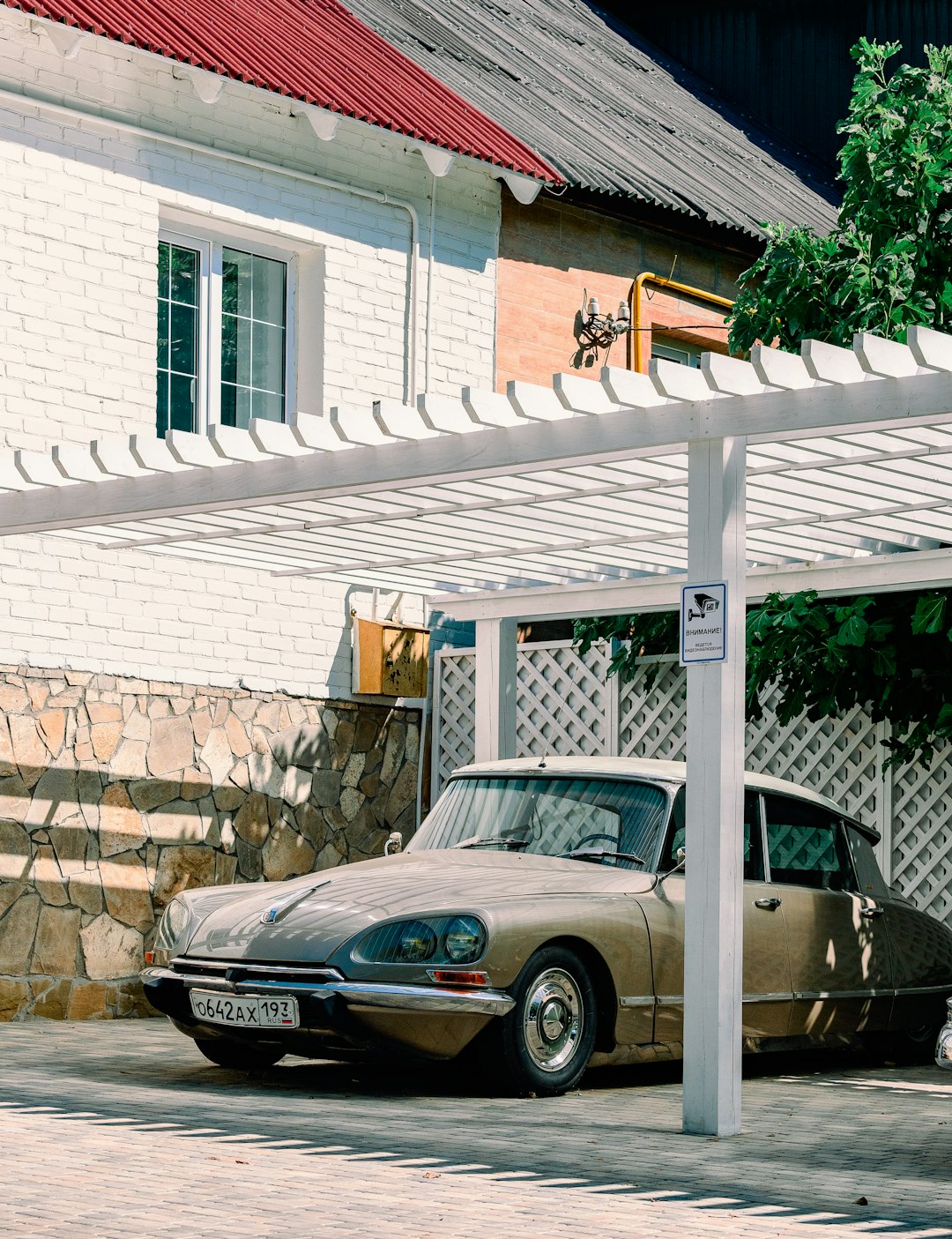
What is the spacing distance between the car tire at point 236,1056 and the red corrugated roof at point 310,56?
5.89m

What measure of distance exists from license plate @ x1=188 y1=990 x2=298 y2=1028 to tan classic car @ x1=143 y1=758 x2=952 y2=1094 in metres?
0.01

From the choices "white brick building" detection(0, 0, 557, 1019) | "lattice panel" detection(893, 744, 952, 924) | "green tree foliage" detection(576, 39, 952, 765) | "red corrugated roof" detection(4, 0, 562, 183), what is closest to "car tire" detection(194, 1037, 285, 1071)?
"white brick building" detection(0, 0, 557, 1019)

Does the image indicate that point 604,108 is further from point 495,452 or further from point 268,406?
point 495,452

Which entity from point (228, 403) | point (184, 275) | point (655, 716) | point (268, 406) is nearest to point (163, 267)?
point (184, 275)

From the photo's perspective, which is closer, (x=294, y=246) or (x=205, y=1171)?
(x=205, y=1171)

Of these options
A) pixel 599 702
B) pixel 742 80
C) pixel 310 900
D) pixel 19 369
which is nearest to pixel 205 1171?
pixel 310 900

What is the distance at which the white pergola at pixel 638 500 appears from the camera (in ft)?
24.2

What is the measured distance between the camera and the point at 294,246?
529 inches

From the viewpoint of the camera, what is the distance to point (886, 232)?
12500 mm

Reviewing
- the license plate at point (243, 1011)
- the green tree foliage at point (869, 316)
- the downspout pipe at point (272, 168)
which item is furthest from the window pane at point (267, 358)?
the license plate at point (243, 1011)

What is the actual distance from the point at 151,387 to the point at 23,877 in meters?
3.14

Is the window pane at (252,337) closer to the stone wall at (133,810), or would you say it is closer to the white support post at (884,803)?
the stone wall at (133,810)

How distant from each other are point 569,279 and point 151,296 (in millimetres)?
3993

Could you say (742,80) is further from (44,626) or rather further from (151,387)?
(44,626)
